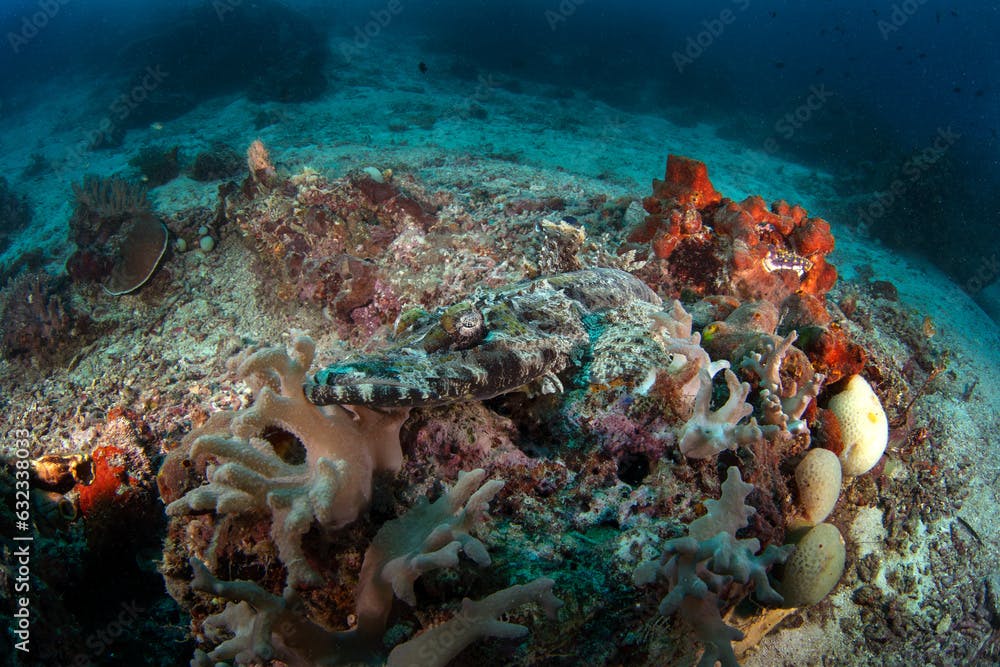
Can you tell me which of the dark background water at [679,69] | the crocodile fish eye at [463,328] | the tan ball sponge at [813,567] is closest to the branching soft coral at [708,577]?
the tan ball sponge at [813,567]

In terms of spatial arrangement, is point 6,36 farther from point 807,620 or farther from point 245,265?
point 807,620

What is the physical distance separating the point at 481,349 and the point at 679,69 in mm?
42761

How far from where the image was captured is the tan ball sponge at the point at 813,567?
3033 mm

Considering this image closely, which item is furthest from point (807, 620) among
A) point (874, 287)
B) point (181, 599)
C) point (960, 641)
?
point (874, 287)

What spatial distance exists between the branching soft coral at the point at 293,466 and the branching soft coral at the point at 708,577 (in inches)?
61.9

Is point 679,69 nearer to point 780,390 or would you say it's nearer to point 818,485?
point 780,390

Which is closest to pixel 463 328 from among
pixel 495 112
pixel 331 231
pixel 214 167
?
pixel 331 231

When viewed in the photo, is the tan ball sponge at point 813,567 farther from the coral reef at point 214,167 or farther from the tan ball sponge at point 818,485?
the coral reef at point 214,167

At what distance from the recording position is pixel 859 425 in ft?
13.3

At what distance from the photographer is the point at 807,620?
401 cm

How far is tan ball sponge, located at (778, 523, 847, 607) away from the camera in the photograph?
119 inches

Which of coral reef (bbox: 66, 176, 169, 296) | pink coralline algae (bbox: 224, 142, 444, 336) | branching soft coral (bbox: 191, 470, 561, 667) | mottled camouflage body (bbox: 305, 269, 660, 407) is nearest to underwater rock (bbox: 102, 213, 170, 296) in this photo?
coral reef (bbox: 66, 176, 169, 296)

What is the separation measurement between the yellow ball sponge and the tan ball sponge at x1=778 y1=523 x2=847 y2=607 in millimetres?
1328

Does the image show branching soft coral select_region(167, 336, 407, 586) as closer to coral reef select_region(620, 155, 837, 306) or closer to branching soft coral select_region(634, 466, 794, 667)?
branching soft coral select_region(634, 466, 794, 667)
